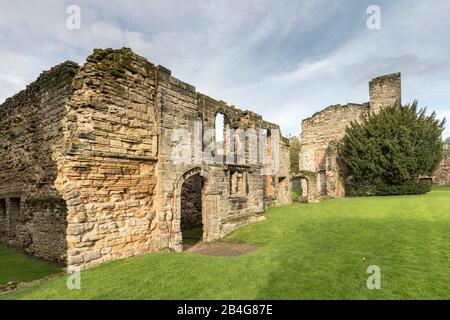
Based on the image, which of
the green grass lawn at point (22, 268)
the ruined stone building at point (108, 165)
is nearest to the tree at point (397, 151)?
the ruined stone building at point (108, 165)

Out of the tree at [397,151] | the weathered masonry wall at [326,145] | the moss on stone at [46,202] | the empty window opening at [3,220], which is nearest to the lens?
the moss on stone at [46,202]

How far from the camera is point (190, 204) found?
15781mm

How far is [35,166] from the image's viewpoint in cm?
1114

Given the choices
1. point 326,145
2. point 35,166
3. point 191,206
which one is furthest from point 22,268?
point 326,145

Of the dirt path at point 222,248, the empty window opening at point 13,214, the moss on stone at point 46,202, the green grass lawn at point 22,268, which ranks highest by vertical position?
the moss on stone at point 46,202

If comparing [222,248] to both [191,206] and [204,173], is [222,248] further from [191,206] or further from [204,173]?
[191,206]

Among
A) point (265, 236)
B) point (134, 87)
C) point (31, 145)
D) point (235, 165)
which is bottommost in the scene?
point (265, 236)

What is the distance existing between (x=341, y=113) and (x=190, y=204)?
1777 cm

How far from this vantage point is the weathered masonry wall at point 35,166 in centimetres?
968

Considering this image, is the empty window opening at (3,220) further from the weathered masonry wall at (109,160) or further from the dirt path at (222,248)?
the dirt path at (222,248)

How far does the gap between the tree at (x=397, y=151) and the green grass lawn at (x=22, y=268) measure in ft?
67.4

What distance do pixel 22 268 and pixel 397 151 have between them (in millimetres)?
22103
